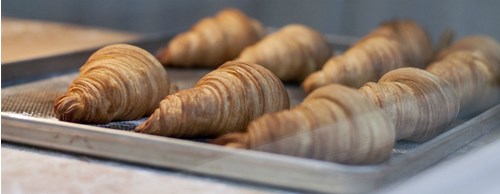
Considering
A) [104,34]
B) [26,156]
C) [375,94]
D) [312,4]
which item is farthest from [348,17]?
[26,156]

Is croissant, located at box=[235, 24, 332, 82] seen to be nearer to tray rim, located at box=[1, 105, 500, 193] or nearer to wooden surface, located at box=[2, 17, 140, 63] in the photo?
wooden surface, located at box=[2, 17, 140, 63]

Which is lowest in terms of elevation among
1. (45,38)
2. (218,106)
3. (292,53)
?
(45,38)

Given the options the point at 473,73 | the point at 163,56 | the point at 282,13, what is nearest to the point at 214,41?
the point at 163,56

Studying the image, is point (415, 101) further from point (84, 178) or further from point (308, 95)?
point (84, 178)

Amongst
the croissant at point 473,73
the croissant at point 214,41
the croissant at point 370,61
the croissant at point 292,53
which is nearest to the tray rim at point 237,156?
the croissant at point 473,73

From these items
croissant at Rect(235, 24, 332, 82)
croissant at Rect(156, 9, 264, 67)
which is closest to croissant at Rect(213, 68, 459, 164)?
croissant at Rect(235, 24, 332, 82)

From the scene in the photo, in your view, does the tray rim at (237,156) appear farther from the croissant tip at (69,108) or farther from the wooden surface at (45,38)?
the wooden surface at (45,38)

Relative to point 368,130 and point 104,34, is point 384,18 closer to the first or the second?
point 104,34
